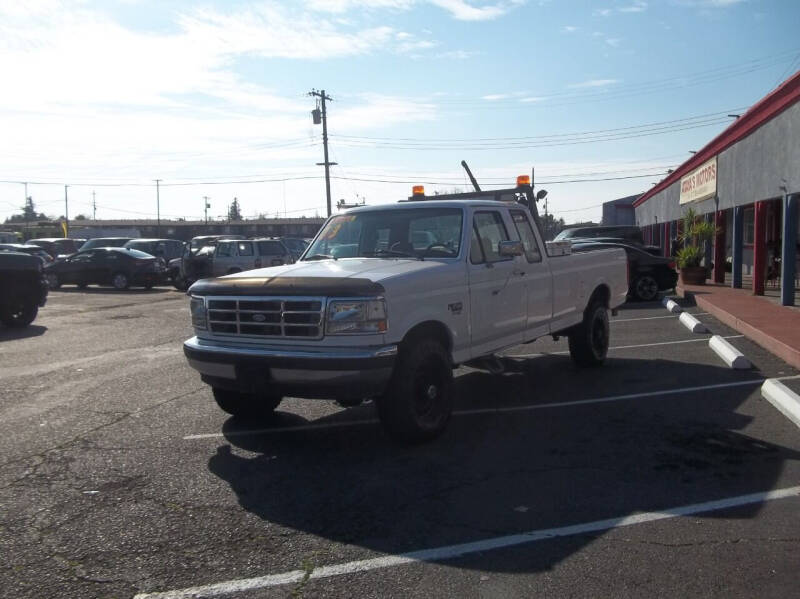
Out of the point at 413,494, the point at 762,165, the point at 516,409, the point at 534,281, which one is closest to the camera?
the point at 413,494

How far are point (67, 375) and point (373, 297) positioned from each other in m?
5.82

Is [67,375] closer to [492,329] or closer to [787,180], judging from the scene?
[492,329]

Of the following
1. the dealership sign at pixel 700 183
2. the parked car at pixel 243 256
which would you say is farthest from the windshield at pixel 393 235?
the parked car at pixel 243 256

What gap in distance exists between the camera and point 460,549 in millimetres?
4191

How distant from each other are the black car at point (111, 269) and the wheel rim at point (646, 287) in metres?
16.4

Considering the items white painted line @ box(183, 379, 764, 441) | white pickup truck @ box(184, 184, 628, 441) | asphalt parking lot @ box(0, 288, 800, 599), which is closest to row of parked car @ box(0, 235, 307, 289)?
asphalt parking lot @ box(0, 288, 800, 599)

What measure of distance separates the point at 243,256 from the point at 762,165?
1512cm

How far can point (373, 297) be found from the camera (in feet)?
18.5

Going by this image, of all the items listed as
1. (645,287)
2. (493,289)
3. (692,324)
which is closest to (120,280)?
(645,287)

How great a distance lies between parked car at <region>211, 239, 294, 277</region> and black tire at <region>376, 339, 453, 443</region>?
59.0 feet

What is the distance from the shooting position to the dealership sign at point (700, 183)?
21.0 metres

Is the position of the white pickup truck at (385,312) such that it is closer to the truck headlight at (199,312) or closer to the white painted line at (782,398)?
the truck headlight at (199,312)

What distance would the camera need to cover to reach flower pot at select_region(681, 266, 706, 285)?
20594 mm

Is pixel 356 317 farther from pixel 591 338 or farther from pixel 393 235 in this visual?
pixel 591 338
